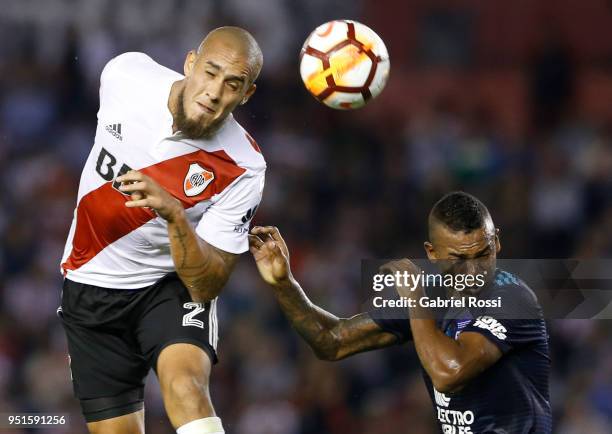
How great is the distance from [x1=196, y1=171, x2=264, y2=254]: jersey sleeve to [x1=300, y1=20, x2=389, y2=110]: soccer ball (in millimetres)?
756

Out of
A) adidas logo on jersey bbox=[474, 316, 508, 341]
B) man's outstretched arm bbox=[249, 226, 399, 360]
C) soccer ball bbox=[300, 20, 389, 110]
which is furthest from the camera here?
soccer ball bbox=[300, 20, 389, 110]

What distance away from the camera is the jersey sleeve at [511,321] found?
467cm

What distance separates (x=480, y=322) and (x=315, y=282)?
5.26 metres

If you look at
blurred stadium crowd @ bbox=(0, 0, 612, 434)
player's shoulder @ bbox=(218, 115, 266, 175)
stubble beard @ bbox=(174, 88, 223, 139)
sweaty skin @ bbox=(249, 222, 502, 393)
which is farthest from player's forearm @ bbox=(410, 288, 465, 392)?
blurred stadium crowd @ bbox=(0, 0, 612, 434)

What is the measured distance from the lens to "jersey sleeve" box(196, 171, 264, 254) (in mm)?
4977

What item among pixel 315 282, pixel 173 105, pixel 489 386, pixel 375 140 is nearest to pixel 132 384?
pixel 173 105

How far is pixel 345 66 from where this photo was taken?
18.3ft

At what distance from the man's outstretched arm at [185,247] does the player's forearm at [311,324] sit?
1.31 feet

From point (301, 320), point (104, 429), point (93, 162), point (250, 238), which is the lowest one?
point (104, 429)

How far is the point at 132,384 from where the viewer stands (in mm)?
5316

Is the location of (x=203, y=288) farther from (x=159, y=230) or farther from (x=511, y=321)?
(x=511, y=321)

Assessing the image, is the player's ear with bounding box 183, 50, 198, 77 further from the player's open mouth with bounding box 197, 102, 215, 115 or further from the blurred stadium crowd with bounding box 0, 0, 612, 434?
the blurred stadium crowd with bounding box 0, 0, 612, 434

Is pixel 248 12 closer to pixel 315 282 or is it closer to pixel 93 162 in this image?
pixel 315 282

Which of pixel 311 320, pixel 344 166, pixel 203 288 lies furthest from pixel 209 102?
pixel 344 166
